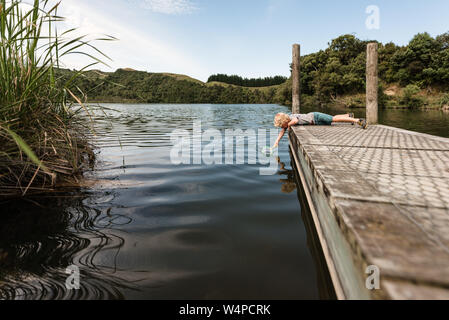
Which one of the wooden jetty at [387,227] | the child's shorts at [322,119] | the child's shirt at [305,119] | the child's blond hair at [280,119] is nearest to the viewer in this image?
the wooden jetty at [387,227]

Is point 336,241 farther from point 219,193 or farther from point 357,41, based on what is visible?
point 357,41

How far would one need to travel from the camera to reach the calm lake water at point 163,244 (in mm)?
1552

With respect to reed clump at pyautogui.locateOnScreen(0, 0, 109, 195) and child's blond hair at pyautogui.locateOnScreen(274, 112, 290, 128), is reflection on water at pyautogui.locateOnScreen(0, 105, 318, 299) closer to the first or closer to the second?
reed clump at pyautogui.locateOnScreen(0, 0, 109, 195)

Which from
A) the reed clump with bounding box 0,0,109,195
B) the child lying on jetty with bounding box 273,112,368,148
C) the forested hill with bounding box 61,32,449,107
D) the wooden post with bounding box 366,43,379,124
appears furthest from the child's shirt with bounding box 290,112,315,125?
the forested hill with bounding box 61,32,449,107

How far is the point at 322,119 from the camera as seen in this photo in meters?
7.13

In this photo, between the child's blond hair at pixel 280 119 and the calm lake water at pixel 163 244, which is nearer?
the calm lake water at pixel 163 244

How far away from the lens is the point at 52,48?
252 cm

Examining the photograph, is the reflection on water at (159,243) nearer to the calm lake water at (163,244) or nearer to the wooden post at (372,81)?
the calm lake water at (163,244)

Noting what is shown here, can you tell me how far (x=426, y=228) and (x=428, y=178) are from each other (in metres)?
1.06

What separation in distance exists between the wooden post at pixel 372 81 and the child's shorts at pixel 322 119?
1533 mm

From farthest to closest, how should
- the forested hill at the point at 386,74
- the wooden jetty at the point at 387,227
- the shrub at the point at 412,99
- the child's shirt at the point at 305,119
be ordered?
the forested hill at the point at 386,74 < the shrub at the point at 412,99 < the child's shirt at the point at 305,119 < the wooden jetty at the point at 387,227

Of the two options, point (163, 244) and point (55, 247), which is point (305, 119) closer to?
point (163, 244)

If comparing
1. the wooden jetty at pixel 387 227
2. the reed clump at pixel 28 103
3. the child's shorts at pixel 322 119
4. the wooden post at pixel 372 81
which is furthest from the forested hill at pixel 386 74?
the wooden jetty at pixel 387 227
